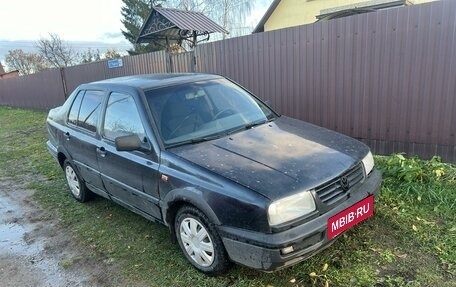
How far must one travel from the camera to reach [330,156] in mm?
3004

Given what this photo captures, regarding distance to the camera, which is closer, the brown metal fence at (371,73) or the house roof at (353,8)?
the brown metal fence at (371,73)

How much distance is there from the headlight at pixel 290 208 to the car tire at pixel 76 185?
123 inches

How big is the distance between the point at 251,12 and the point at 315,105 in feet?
81.2

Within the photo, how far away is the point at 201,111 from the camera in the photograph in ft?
12.0

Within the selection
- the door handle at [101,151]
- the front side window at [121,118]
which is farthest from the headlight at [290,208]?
the door handle at [101,151]

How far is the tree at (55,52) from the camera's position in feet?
135


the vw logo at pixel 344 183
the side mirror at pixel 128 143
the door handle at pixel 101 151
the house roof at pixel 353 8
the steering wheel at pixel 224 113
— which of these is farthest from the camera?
the house roof at pixel 353 8

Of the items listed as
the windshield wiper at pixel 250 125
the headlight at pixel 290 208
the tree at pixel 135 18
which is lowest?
the headlight at pixel 290 208

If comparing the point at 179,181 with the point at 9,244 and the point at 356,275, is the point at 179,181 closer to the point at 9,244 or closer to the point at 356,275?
the point at 356,275

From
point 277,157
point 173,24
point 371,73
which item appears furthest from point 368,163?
point 173,24

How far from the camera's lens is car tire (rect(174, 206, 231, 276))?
2.83 metres

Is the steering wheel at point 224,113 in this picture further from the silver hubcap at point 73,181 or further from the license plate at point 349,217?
the silver hubcap at point 73,181

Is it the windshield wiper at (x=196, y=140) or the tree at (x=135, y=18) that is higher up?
the tree at (x=135, y=18)

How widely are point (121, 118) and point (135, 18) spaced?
33163 mm
